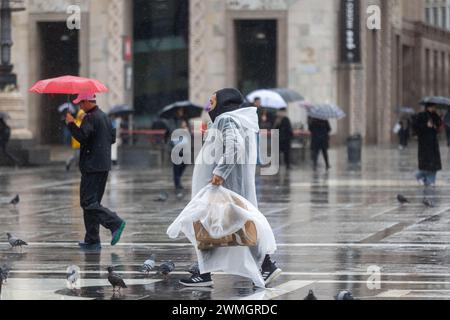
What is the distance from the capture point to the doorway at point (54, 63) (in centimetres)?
5600

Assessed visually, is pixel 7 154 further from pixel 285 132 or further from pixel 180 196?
pixel 180 196

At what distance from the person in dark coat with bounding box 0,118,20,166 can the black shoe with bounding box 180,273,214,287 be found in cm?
2433

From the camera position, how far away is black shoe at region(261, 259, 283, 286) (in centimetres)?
1260

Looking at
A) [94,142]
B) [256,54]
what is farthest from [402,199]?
[256,54]

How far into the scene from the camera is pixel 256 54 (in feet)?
178

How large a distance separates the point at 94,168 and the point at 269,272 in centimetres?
401

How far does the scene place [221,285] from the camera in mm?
12750

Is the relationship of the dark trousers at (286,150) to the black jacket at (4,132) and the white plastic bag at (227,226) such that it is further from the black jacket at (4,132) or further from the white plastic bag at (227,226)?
the white plastic bag at (227,226)

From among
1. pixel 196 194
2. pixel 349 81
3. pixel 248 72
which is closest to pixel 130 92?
pixel 248 72

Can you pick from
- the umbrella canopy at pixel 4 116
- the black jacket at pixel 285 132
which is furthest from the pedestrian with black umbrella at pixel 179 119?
the umbrella canopy at pixel 4 116

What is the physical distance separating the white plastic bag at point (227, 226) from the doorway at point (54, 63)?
1702 inches

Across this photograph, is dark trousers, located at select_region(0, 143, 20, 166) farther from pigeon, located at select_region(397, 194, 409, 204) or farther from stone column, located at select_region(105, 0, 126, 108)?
pigeon, located at select_region(397, 194, 409, 204)

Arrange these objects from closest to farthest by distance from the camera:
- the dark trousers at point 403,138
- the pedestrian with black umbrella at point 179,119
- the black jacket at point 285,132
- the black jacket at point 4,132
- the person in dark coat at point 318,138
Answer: the pedestrian with black umbrella at point 179,119 → the black jacket at point 4,132 → the black jacket at point 285,132 → the person in dark coat at point 318,138 → the dark trousers at point 403,138
